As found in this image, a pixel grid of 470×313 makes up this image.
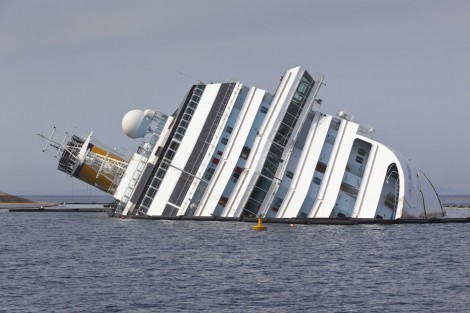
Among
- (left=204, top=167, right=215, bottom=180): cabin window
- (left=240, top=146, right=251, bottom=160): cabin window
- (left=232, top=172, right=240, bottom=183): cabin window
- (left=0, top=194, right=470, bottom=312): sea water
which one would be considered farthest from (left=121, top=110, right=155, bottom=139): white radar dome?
(left=232, top=172, right=240, bottom=183): cabin window

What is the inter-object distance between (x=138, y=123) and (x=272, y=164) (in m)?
15.0

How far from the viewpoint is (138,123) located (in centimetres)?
7469

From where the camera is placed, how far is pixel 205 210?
214 ft

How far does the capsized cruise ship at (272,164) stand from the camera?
6438 cm

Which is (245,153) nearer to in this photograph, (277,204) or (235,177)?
(235,177)

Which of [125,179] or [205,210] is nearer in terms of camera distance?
[205,210]

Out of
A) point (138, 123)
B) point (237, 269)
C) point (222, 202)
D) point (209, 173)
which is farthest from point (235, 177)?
point (237, 269)

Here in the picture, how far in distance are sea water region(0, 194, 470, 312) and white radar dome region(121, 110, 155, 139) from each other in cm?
842

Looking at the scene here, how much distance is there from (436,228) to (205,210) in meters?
21.4

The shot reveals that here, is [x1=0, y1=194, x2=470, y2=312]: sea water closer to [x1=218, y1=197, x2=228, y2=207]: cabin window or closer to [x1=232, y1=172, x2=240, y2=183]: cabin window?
[x1=218, y1=197, x2=228, y2=207]: cabin window

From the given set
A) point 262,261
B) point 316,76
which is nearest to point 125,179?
point 316,76

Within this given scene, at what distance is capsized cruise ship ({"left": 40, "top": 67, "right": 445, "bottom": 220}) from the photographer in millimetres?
64375

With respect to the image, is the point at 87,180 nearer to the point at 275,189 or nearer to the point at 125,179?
the point at 125,179

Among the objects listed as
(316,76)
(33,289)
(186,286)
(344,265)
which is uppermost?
(316,76)
